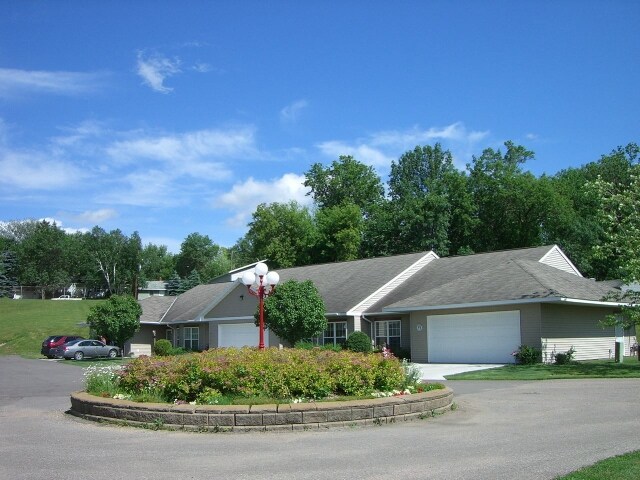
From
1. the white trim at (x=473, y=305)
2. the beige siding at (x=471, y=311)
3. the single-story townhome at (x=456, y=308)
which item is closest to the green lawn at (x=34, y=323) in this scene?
the single-story townhome at (x=456, y=308)

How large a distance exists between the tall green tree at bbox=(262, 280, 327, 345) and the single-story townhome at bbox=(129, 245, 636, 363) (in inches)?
77.8

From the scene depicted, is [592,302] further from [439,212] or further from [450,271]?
[439,212]

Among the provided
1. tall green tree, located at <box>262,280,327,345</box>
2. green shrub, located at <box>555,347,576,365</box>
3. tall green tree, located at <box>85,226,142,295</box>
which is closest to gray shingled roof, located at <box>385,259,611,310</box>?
green shrub, located at <box>555,347,576,365</box>

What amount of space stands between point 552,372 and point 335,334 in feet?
42.7

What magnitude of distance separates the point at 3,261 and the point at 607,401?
357 feet

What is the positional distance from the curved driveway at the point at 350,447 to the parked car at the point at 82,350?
2849cm

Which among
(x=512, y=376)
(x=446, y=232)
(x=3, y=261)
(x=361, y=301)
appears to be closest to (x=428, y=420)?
(x=512, y=376)

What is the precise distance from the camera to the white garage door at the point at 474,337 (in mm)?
26344

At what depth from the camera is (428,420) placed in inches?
452

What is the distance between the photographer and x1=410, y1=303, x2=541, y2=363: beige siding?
25453mm

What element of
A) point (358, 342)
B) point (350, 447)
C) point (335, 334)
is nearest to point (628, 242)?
point (358, 342)

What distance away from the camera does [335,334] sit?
32719 mm

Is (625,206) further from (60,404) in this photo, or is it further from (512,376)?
(60,404)

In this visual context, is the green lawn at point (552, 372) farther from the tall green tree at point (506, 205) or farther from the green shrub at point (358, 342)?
the tall green tree at point (506, 205)
